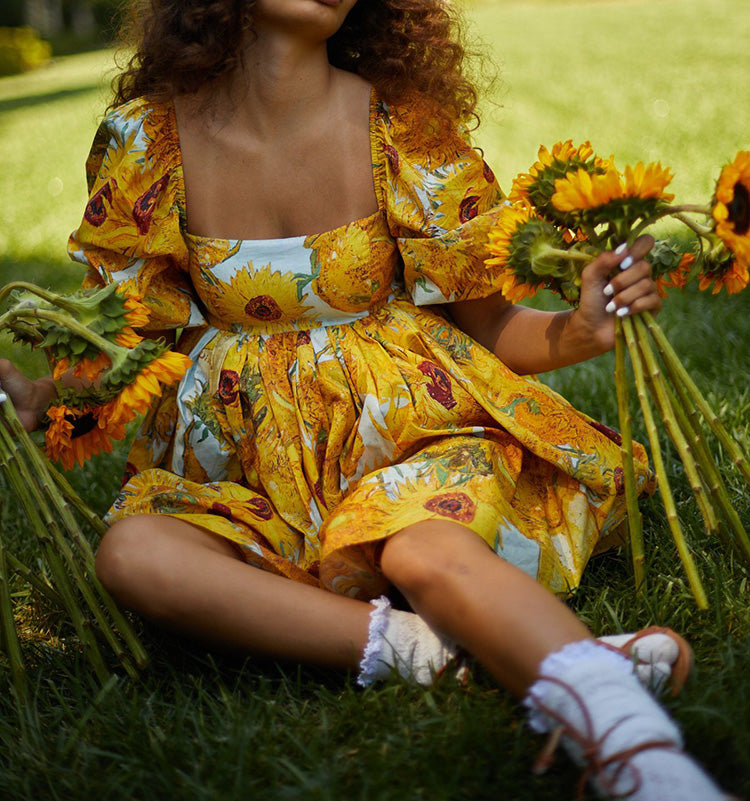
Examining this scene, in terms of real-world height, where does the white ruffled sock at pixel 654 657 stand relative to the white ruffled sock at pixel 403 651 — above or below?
above

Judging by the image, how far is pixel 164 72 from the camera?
174 cm

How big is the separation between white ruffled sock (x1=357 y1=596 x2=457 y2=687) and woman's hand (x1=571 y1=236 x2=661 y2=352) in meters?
0.54

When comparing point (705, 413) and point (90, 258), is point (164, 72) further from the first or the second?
point (705, 413)

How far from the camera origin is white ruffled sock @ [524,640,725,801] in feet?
3.42

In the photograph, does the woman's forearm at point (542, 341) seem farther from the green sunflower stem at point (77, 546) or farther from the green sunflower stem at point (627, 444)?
the green sunflower stem at point (77, 546)

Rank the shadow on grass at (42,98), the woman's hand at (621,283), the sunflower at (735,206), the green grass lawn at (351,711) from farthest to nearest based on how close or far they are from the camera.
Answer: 1. the shadow on grass at (42,98)
2. the woman's hand at (621,283)
3. the sunflower at (735,206)
4. the green grass lawn at (351,711)

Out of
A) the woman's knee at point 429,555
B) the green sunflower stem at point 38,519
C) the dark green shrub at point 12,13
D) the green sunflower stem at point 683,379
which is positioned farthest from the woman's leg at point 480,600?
the dark green shrub at point 12,13

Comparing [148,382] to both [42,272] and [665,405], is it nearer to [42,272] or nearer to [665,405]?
[665,405]

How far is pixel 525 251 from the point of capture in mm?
1407

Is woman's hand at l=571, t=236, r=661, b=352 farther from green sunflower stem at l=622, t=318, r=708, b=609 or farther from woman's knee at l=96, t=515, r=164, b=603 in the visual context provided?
woman's knee at l=96, t=515, r=164, b=603

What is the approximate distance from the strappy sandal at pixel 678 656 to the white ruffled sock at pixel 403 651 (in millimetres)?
244

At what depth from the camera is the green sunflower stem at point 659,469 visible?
134 centimetres

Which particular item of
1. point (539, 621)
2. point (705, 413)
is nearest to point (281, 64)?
point (705, 413)

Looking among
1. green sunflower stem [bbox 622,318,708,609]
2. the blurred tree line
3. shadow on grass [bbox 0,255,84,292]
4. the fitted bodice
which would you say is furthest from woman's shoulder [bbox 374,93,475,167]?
the blurred tree line
